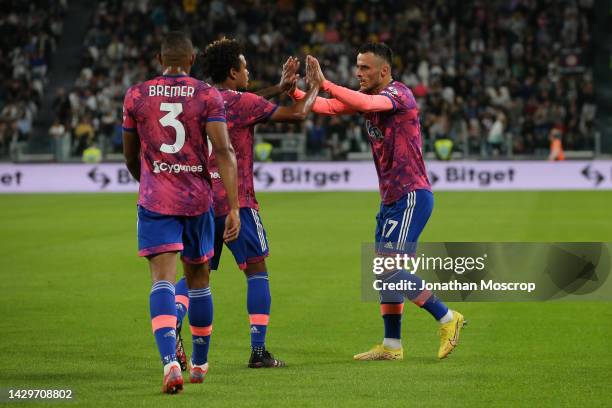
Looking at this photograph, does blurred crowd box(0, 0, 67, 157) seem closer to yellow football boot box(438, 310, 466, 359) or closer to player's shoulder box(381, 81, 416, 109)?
player's shoulder box(381, 81, 416, 109)

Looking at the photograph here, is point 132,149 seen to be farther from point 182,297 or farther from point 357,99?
point 357,99

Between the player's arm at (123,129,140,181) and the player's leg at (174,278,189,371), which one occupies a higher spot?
the player's arm at (123,129,140,181)

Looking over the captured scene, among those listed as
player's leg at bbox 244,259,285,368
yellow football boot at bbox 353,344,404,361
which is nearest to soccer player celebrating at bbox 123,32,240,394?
player's leg at bbox 244,259,285,368

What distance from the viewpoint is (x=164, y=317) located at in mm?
7148

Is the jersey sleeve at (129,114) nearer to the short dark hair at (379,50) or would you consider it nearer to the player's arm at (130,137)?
the player's arm at (130,137)

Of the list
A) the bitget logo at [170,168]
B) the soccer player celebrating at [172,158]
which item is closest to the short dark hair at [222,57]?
the soccer player celebrating at [172,158]

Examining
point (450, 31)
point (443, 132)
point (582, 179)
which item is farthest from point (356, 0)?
point (582, 179)

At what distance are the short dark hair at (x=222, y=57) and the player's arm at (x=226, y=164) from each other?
3.26ft

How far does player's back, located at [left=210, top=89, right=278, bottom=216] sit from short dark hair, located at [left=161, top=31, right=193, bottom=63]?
0.80m

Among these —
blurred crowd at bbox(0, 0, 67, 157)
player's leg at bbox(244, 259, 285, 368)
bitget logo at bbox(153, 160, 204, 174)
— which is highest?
blurred crowd at bbox(0, 0, 67, 157)

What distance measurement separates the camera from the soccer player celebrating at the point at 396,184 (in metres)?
8.54

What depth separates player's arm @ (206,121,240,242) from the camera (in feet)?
23.6

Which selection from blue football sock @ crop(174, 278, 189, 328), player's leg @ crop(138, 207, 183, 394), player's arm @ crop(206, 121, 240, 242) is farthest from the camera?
blue football sock @ crop(174, 278, 189, 328)

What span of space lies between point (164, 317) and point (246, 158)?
159 centimetres
